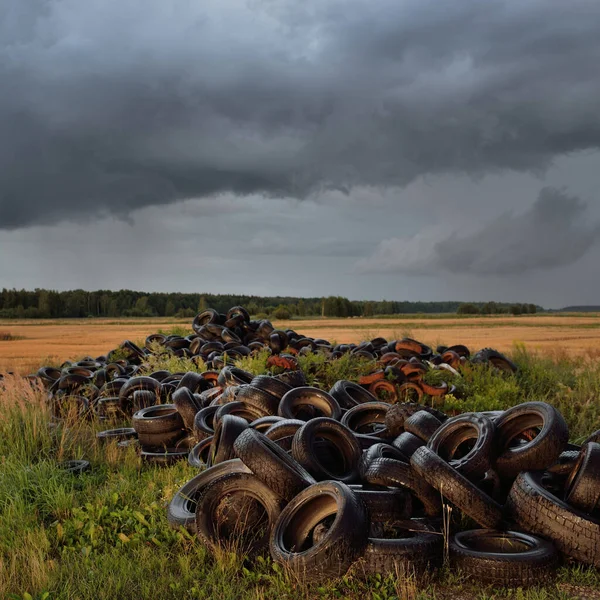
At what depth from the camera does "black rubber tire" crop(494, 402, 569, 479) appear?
6000 millimetres

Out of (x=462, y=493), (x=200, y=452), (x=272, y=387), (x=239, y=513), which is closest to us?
(x=462, y=493)

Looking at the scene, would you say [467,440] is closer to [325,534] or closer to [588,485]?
[588,485]

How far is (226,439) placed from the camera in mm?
6707

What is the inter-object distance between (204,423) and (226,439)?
2258 mm

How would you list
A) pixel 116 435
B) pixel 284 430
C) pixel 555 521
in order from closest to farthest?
pixel 555 521, pixel 284 430, pixel 116 435

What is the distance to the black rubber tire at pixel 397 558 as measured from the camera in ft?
16.4

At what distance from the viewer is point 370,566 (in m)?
5.02

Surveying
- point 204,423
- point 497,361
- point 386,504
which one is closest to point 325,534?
point 386,504

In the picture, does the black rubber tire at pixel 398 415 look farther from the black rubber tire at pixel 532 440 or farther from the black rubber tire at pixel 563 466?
the black rubber tire at pixel 563 466

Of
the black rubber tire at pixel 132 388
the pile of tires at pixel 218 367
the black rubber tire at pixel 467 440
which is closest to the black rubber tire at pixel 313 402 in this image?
the pile of tires at pixel 218 367

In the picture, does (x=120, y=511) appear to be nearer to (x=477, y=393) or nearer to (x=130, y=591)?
(x=130, y=591)

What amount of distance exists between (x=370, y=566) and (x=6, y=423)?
651 cm

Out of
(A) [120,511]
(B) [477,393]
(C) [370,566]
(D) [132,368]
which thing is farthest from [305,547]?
(D) [132,368]

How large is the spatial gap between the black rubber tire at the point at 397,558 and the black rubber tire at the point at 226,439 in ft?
6.90
